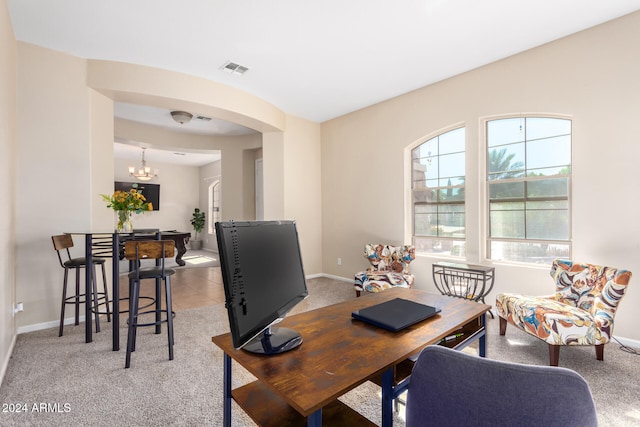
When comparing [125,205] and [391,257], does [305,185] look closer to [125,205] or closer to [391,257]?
[391,257]

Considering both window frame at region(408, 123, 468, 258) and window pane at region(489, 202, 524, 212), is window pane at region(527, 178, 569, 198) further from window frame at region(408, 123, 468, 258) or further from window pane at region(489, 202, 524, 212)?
window frame at region(408, 123, 468, 258)

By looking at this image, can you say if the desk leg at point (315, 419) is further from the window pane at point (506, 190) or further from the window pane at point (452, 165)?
the window pane at point (452, 165)

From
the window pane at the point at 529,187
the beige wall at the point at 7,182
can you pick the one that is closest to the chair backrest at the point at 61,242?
the beige wall at the point at 7,182

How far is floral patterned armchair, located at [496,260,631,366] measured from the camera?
7.32 ft

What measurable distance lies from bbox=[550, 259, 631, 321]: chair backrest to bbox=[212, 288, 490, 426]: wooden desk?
1592 millimetres

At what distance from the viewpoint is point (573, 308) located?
251 centimetres

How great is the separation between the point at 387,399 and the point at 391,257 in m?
3.22

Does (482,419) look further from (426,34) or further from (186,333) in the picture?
(426,34)

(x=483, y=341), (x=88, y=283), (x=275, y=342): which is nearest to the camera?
(x=275, y=342)

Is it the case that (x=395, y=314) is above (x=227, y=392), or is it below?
above

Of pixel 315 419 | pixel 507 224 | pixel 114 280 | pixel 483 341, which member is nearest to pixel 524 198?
pixel 507 224

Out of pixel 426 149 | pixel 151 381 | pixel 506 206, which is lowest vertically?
pixel 151 381

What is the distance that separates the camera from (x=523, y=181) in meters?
3.46

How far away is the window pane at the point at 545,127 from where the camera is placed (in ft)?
10.5
